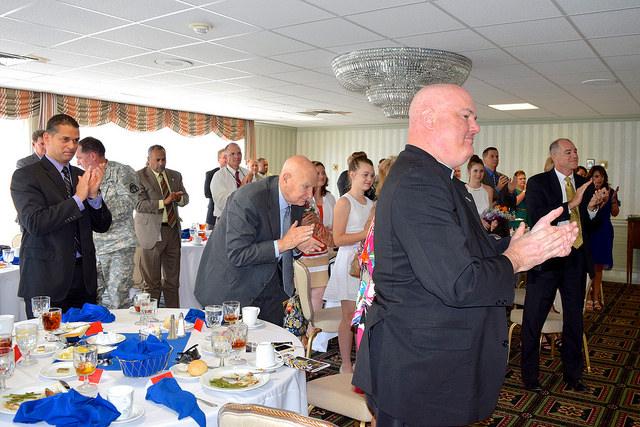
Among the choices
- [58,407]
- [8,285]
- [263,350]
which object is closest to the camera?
[58,407]

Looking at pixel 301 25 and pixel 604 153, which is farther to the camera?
pixel 604 153

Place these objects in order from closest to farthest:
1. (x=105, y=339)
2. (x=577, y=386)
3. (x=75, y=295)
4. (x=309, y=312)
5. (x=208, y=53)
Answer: (x=105, y=339) < (x=75, y=295) < (x=309, y=312) < (x=577, y=386) < (x=208, y=53)

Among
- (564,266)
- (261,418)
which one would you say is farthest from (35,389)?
(564,266)

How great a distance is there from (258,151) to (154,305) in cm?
1034

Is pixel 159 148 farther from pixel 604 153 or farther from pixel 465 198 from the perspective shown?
pixel 604 153

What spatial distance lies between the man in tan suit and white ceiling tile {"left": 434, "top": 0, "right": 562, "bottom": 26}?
142 inches

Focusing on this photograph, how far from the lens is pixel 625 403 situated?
4039mm

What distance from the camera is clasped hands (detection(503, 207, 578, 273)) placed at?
5.50 feet

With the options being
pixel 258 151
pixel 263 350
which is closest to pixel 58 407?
pixel 263 350

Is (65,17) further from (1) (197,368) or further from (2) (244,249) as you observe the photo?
(1) (197,368)

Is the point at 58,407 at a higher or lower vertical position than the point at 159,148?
lower

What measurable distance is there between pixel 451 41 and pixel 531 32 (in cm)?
68

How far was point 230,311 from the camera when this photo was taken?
245 centimetres

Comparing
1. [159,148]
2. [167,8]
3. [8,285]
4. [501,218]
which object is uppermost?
[167,8]
